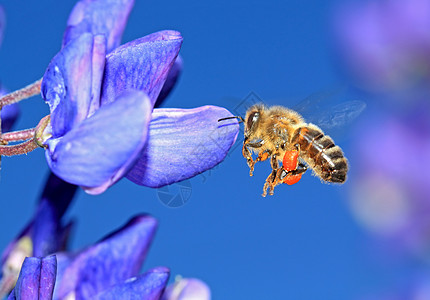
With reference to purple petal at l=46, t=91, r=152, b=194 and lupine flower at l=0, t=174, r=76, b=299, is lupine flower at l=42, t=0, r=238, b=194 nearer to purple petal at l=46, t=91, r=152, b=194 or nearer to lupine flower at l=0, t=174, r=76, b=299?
purple petal at l=46, t=91, r=152, b=194

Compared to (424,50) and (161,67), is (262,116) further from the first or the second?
(424,50)

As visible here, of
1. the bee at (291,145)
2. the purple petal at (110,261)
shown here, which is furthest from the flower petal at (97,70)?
the bee at (291,145)

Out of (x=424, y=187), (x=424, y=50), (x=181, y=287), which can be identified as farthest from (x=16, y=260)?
(x=424, y=50)

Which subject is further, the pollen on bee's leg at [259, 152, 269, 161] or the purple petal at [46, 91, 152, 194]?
the pollen on bee's leg at [259, 152, 269, 161]

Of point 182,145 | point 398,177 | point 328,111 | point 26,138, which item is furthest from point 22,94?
point 398,177

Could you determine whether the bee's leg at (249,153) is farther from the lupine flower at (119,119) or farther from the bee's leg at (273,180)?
the lupine flower at (119,119)

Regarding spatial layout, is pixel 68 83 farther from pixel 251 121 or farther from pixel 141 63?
pixel 251 121

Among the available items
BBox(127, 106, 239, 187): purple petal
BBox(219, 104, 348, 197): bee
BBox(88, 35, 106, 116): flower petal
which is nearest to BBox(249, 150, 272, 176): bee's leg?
BBox(219, 104, 348, 197): bee
